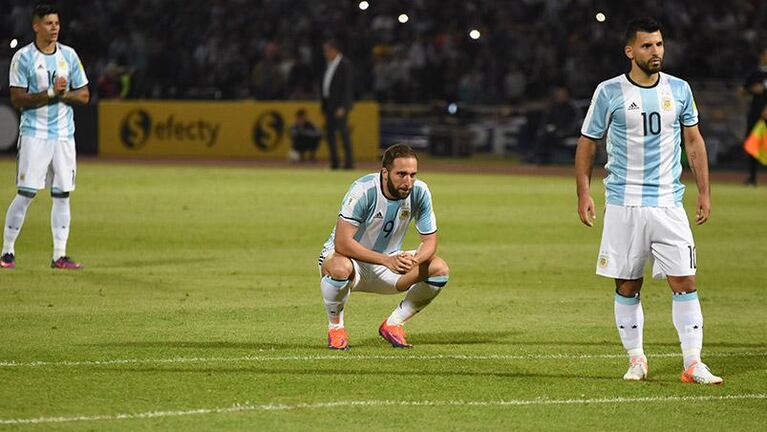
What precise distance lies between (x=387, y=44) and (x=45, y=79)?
76.5 ft

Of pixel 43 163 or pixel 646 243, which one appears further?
pixel 43 163

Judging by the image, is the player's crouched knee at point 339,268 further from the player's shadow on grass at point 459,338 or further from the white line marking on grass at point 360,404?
the white line marking on grass at point 360,404

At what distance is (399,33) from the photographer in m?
36.4

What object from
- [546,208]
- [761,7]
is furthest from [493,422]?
[761,7]

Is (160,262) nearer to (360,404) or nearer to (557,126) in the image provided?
(360,404)

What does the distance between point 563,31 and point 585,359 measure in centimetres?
2590

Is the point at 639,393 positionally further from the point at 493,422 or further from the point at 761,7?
the point at 761,7

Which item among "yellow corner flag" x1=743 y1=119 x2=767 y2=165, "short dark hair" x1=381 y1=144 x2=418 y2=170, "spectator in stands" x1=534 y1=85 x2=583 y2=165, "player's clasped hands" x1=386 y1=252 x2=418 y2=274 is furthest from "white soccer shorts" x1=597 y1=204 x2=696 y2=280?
"spectator in stands" x1=534 y1=85 x2=583 y2=165

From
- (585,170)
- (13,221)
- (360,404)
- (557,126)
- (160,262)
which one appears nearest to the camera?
(360,404)

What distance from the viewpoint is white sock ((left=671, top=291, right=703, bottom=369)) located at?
830cm

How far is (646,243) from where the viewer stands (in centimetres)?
833

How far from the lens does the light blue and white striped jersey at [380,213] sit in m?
9.30

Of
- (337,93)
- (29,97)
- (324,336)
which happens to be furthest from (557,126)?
(324,336)

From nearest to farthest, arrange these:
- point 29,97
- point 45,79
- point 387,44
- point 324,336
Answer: point 324,336
point 29,97
point 45,79
point 387,44
